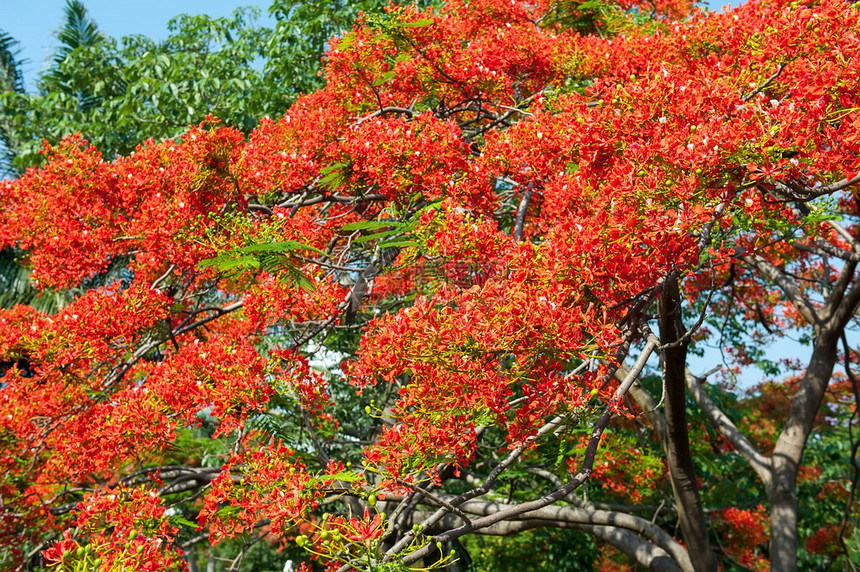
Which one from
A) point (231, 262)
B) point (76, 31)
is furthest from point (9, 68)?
point (231, 262)

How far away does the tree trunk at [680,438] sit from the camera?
161 inches

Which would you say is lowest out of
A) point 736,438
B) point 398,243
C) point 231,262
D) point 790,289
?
point 231,262

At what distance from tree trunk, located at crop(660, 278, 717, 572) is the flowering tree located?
3 cm

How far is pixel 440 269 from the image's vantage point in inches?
189

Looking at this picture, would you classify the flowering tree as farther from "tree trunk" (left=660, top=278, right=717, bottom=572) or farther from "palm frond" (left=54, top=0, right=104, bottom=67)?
"palm frond" (left=54, top=0, right=104, bottom=67)

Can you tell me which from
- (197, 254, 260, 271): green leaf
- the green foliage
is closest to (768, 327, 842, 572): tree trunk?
(197, 254, 260, 271): green leaf

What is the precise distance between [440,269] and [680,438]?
222 centimetres

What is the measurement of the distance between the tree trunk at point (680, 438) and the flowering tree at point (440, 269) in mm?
26

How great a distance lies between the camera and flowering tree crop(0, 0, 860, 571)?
320 centimetres

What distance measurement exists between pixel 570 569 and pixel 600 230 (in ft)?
30.7

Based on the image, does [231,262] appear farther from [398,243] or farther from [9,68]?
[9,68]

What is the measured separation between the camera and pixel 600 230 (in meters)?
3.23

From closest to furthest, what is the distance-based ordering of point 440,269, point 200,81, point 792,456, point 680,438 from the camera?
point 440,269 < point 680,438 < point 792,456 < point 200,81

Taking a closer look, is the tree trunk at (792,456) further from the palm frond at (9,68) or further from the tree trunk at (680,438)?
the palm frond at (9,68)
